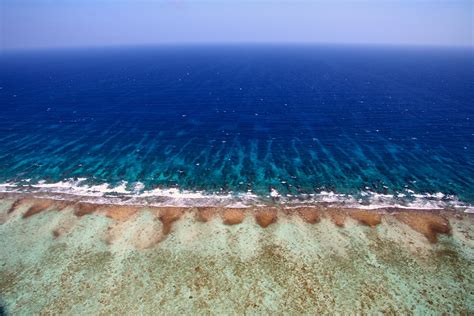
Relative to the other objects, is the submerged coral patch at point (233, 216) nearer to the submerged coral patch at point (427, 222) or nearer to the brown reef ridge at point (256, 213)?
the brown reef ridge at point (256, 213)

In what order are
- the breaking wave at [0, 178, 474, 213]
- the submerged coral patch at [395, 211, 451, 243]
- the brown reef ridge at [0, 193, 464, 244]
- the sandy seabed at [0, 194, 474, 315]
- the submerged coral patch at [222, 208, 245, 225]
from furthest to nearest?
the breaking wave at [0, 178, 474, 213]
the submerged coral patch at [222, 208, 245, 225]
the brown reef ridge at [0, 193, 464, 244]
the submerged coral patch at [395, 211, 451, 243]
the sandy seabed at [0, 194, 474, 315]

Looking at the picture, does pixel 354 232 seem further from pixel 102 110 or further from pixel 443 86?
pixel 443 86

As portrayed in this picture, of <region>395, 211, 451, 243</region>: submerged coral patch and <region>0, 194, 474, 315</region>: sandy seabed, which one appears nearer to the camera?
<region>0, 194, 474, 315</region>: sandy seabed

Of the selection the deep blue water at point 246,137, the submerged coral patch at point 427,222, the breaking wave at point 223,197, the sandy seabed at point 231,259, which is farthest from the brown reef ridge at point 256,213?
the deep blue water at point 246,137

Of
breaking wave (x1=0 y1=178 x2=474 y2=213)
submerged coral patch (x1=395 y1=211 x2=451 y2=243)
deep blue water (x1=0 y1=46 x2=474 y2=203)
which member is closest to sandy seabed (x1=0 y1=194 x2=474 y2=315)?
submerged coral patch (x1=395 y1=211 x2=451 y2=243)

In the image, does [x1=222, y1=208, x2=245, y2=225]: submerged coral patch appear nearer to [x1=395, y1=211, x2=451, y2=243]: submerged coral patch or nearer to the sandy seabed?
the sandy seabed

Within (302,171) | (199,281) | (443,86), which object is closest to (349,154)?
(302,171)
